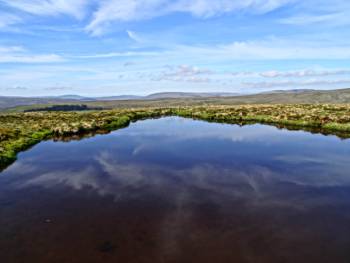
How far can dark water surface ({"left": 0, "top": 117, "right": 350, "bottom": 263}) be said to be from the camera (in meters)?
11.7

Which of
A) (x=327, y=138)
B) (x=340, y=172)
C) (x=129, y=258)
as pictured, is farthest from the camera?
(x=327, y=138)

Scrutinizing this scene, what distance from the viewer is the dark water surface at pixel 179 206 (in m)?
11.7

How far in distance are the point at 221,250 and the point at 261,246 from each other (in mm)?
1495

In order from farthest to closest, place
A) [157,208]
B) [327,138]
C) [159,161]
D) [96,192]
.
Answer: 1. [327,138]
2. [159,161]
3. [96,192]
4. [157,208]

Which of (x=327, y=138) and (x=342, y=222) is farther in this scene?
(x=327, y=138)

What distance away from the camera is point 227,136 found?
3853 cm

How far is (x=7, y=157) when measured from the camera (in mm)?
26922

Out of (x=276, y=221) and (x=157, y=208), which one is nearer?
(x=276, y=221)

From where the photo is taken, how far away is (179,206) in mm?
15969

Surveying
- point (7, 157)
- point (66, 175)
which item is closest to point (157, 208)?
point (66, 175)

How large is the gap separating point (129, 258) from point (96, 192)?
805 centimetres

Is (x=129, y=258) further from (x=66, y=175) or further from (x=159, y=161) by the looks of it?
(x=159, y=161)

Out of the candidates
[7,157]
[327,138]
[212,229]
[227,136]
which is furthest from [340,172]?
[7,157]

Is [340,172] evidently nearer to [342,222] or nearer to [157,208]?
[342,222]
